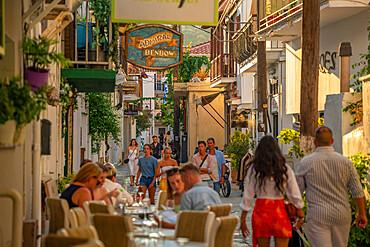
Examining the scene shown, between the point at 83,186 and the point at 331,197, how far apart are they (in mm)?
3336

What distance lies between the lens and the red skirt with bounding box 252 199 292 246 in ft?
26.2

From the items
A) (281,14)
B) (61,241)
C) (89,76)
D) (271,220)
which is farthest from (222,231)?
(281,14)

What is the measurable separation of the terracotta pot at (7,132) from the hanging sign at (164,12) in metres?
5.41

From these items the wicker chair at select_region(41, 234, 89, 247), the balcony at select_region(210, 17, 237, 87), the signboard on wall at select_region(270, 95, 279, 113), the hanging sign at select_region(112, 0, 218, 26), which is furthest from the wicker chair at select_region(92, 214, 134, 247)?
the balcony at select_region(210, 17, 237, 87)

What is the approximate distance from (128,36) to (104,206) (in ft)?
29.7

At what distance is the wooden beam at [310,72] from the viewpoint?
11.5 metres

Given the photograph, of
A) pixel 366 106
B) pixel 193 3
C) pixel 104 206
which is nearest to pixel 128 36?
pixel 193 3

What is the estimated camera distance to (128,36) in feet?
54.3

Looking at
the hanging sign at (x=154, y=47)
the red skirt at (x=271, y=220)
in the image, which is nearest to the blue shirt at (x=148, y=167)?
the hanging sign at (x=154, y=47)

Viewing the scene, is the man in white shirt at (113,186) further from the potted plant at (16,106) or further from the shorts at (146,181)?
the shorts at (146,181)

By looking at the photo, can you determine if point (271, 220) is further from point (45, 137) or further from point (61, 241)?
point (45, 137)

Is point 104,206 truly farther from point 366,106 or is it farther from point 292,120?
point 292,120

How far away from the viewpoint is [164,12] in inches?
474

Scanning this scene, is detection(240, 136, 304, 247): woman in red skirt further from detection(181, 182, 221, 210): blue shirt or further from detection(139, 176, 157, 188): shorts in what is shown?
detection(139, 176, 157, 188): shorts
